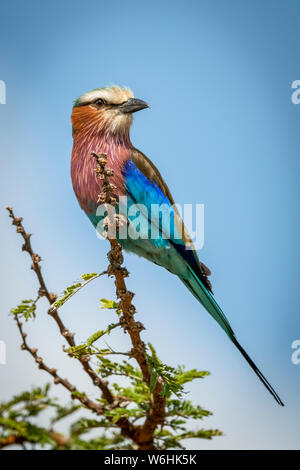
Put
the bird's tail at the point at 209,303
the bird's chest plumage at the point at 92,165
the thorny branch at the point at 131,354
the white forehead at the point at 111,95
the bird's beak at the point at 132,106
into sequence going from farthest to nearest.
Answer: the white forehead at the point at 111,95, the bird's beak at the point at 132,106, the bird's chest plumage at the point at 92,165, the bird's tail at the point at 209,303, the thorny branch at the point at 131,354

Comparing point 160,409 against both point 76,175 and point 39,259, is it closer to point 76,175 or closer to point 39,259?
point 39,259

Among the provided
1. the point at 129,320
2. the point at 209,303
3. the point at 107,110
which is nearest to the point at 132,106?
the point at 107,110

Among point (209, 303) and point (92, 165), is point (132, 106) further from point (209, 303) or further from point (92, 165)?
point (209, 303)

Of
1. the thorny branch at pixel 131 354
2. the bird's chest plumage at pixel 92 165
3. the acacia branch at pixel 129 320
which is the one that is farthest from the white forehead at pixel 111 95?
the thorny branch at pixel 131 354

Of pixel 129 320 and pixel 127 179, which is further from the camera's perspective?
pixel 127 179

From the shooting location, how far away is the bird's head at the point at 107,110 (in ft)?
20.7

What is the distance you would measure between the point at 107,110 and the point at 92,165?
95cm

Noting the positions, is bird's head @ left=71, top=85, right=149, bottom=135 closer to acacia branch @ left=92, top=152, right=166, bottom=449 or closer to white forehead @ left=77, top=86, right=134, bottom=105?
white forehead @ left=77, top=86, right=134, bottom=105

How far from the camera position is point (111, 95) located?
642 centimetres

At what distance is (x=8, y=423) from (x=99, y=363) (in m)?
Answer: 1.46

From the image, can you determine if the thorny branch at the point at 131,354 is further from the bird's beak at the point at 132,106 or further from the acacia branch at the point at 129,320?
the bird's beak at the point at 132,106

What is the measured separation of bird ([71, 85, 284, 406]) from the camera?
5660 mm

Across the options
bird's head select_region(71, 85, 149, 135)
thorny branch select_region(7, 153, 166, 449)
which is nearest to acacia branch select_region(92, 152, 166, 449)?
thorny branch select_region(7, 153, 166, 449)
